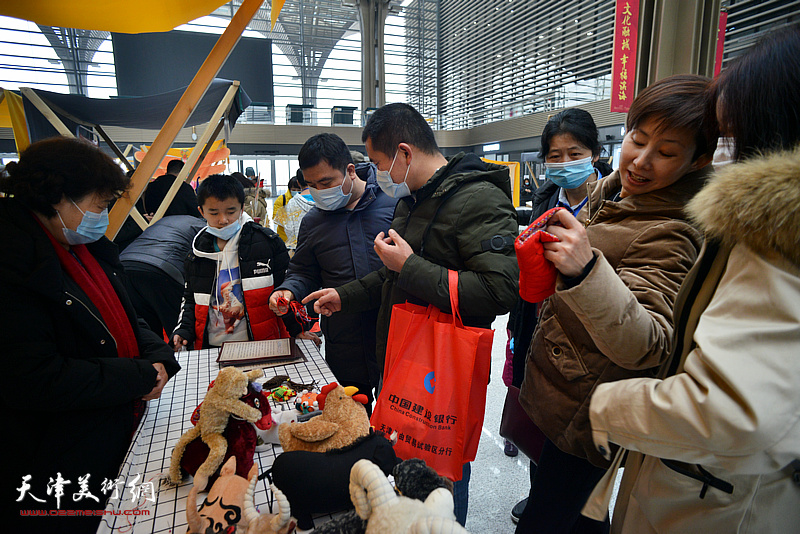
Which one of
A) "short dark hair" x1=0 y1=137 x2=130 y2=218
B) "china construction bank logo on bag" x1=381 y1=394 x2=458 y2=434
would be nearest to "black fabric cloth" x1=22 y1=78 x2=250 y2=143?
"short dark hair" x1=0 y1=137 x2=130 y2=218

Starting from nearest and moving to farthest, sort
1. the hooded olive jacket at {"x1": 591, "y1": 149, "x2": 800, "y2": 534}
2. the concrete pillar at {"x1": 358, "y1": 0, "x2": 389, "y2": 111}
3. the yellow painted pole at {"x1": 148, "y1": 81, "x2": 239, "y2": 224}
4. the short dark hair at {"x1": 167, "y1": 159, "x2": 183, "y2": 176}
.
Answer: the hooded olive jacket at {"x1": 591, "y1": 149, "x2": 800, "y2": 534} < the yellow painted pole at {"x1": 148, "y1": 81, "x2": 239, "y2": 224} < the short dark hair at {"x1": 167, "y1": 159, "x2": 183, "y2": 176} < the concrete pillar at {"x1": 358, "y1": 0, "x2": 389, "y2": 111}

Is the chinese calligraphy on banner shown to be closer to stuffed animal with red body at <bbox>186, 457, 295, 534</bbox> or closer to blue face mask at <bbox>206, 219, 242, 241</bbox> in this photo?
blue face mask at <bbox>206, 219, 242, 241</bbox>

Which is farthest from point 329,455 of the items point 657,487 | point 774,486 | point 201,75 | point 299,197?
point 299,197

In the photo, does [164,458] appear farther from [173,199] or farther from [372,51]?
[372,51]

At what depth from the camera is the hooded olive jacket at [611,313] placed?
2.44ft

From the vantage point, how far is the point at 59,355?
1.12 m

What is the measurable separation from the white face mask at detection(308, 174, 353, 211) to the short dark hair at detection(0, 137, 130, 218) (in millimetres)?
777

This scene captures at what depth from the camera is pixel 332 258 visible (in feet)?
6.23

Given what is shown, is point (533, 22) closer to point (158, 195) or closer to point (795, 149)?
point (158, 195)

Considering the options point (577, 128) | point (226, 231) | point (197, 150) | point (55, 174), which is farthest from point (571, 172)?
point (197, 150)

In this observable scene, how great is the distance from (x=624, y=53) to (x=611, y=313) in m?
3.68

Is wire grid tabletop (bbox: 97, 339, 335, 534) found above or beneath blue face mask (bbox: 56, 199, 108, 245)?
beneath

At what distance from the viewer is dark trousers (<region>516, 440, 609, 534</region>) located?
1054 mm

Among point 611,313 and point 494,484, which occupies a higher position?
point 611,313
